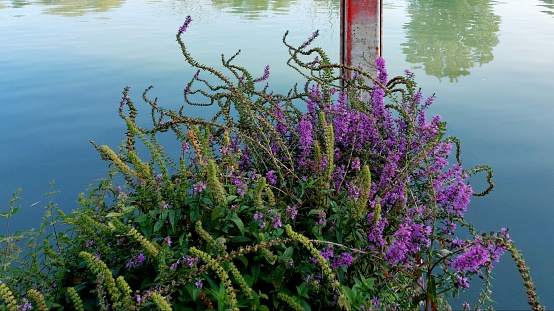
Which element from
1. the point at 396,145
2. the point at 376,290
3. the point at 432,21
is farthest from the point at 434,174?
the point at 432,21

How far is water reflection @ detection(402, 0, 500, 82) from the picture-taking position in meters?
6.56

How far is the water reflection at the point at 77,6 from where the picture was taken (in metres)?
11.8

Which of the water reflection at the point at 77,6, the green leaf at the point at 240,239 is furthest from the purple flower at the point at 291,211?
the water reflection at the point at 77,6

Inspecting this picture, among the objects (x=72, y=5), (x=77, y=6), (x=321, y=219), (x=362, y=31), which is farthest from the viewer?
(x=72, y=5)

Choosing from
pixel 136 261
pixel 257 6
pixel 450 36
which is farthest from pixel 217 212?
pixel 257 6

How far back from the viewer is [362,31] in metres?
3.07

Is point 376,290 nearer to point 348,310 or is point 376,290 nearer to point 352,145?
point 348,310

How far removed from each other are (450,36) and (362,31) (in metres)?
5.47

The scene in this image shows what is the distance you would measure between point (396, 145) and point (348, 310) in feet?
2.93

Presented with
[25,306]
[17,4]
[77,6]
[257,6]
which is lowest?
[257,6]

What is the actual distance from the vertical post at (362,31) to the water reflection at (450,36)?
3.14 metres

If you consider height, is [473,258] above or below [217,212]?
below

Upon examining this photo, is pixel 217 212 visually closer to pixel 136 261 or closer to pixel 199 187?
pixel 199 187

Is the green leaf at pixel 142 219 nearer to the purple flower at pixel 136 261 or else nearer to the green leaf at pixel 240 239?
the purple flower at pixel 136 261
